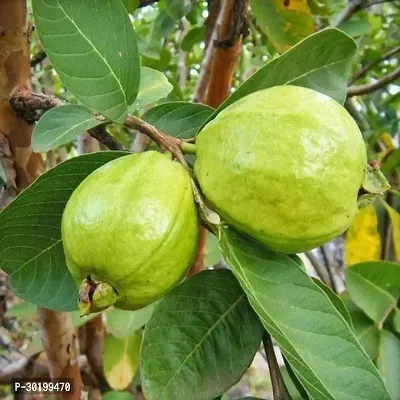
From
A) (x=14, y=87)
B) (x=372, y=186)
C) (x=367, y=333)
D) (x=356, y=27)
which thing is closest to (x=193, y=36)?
(x=356, y=27)

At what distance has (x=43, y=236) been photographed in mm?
590

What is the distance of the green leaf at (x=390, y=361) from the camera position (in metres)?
0.74

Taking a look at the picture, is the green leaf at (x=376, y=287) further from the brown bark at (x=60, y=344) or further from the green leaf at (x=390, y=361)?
the brown bark at (x=60, y=344)

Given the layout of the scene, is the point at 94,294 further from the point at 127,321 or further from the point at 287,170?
the point at 127,321

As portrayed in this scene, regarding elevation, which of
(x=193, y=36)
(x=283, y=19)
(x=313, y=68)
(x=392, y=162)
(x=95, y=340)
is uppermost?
(x=313, y=68)

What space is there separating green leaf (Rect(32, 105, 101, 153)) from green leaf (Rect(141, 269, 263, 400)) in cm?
18

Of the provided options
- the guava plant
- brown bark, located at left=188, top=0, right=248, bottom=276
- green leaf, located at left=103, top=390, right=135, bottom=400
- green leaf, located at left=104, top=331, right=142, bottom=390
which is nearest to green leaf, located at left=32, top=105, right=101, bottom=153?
the guava plant

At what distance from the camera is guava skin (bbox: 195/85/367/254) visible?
44 centimetres

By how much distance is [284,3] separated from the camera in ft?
3.12

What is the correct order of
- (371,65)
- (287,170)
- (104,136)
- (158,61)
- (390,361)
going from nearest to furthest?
(287,170) < (104,136) < (390,361) < (158,61) < (371,65)

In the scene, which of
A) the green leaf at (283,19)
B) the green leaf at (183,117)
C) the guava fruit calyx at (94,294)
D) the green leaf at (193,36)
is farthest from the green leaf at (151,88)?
the green leaf at (193,36)

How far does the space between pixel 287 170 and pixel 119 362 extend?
87 centimetres

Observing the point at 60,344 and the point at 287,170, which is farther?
the point at 60,344

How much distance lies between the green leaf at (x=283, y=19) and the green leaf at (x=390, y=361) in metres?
0.50
